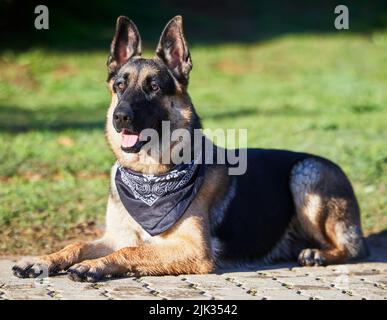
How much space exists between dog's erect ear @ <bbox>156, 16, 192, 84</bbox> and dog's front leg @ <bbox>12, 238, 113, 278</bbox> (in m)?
1.55

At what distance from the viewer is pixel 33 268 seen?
6.09 metres

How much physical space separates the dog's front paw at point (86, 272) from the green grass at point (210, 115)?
5.37 ft

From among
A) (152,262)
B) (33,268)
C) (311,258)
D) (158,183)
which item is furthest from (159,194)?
(311,258)

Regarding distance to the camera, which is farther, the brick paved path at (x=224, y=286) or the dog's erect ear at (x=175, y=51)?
the dog's erect ear at (x=175, y=51)

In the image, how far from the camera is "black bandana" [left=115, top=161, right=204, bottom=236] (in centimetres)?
654

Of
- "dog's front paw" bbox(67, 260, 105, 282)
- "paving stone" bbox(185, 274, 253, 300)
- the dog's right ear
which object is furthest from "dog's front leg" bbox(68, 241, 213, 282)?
the dog's right ear

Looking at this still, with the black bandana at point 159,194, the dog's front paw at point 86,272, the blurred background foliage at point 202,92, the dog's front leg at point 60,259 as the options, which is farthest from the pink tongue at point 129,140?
the blurred background foliage at point 202,92

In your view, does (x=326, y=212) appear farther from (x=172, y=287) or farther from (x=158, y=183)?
(x=172, y=287)

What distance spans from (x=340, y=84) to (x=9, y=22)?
371 inches

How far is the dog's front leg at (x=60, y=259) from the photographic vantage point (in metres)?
6.08

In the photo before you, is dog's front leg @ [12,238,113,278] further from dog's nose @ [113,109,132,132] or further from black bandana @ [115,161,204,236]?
dog's nose @ [113,109,132,132]

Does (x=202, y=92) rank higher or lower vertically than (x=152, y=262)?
higher

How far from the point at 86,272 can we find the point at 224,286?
3.35ft

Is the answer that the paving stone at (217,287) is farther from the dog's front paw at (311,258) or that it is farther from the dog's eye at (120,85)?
the dog's eye at (120,85)
